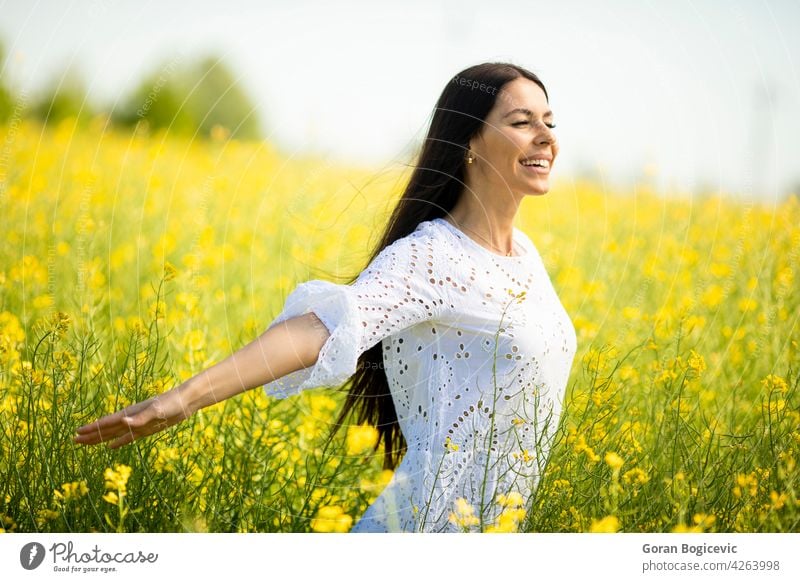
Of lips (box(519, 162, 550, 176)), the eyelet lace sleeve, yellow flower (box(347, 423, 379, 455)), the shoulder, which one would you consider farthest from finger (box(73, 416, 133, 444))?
lips (box(519, 162, 550, 176))

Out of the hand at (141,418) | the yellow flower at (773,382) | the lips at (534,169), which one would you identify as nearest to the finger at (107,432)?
the hand at (141,418)

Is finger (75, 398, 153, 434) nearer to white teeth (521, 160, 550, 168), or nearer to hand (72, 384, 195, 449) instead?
hand (72, 384, 195, 449)

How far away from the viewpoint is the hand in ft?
5.17

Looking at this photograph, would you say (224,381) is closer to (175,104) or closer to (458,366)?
(458,366)

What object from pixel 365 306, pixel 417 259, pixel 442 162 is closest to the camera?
pixel 365 306

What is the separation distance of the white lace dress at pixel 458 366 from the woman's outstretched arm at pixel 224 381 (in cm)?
10

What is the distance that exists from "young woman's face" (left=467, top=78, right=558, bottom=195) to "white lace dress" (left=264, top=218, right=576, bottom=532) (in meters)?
0.18

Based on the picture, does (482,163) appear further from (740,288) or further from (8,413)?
(740,288)

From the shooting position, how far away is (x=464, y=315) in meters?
1.93

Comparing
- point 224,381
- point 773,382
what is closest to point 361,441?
point 224,381

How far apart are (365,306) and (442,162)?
1.70 feet

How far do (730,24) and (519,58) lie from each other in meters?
0.90
